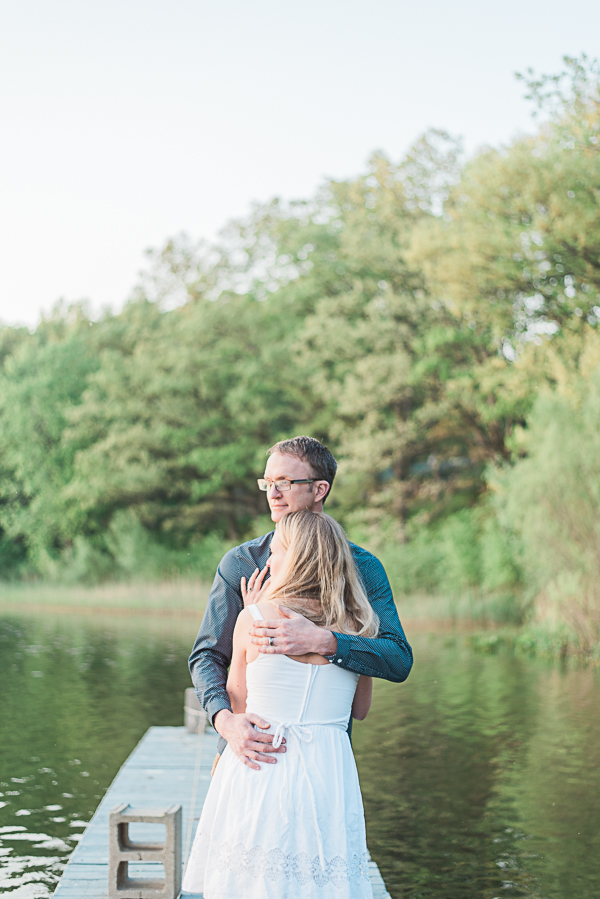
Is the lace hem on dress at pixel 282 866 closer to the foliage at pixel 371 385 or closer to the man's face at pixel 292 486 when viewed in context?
the man's face at pixel 292 486

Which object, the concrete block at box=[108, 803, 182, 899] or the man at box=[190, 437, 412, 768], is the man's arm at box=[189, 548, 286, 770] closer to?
the man at box=[190, 437, 412, 768]

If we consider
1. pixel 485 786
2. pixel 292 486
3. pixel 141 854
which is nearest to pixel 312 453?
pixel 292 486

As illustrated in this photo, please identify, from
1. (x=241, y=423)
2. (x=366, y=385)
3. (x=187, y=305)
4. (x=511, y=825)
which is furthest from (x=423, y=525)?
(x=511, y=825)

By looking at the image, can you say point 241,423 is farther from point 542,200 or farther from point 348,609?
point 348,609

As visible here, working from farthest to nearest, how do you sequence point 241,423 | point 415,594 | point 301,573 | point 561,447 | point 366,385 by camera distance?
point 241,423
point 366,385
point 415,594
point 561,447
point 301,573

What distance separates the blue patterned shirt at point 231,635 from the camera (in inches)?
117

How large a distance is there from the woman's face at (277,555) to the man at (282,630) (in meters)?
0.15

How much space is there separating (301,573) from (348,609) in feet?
0.75

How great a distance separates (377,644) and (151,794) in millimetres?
5349

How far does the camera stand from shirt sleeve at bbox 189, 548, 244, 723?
3123mm

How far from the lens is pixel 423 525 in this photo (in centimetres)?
2972

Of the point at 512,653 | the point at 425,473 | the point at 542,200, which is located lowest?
the point at 512,653

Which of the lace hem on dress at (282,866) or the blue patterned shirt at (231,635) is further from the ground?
the blue patterned shirt at (231,635)

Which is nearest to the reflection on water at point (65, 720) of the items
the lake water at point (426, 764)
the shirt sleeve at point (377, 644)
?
the lake water at point (426, 764)
